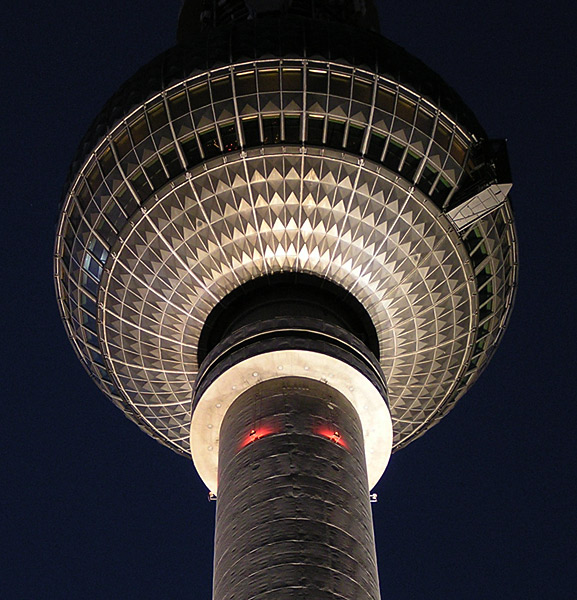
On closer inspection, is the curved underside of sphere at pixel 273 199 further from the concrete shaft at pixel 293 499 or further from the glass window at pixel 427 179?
the concrete shaft at pixel 293 499

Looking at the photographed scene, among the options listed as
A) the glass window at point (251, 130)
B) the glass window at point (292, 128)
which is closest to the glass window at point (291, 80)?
the glass window at point (292, 128)

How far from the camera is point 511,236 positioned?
3097 centimetres

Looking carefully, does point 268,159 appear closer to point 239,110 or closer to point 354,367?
point 239,110

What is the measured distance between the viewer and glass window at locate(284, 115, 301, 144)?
28062mm

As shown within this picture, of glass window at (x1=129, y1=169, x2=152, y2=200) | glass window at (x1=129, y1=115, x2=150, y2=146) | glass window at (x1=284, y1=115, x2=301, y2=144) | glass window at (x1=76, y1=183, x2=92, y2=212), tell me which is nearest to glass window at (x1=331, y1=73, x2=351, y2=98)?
glass window at (x1=284, y1=115, x2=301, y2=144)

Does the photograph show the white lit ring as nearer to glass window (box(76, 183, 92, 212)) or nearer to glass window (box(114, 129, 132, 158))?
glass window (box(76, 183, 92, 212))

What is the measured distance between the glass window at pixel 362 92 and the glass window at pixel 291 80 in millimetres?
1488

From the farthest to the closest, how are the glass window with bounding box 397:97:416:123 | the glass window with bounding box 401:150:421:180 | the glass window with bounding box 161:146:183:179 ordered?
1. the glass window with bounding box 397:97:416:123
2. the glass window with bounding box 401:150:421:180
3. the glass window with bounding box 161:146:183:179

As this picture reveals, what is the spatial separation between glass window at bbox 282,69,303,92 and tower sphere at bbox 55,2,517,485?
6 cm

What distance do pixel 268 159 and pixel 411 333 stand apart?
6871 millimetres

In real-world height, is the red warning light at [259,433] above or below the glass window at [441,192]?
below

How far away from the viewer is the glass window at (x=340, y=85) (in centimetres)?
2812

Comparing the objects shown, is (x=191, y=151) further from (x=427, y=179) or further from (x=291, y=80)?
(x=427, y=179)

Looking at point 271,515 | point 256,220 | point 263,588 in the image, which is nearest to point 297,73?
point 256,220
